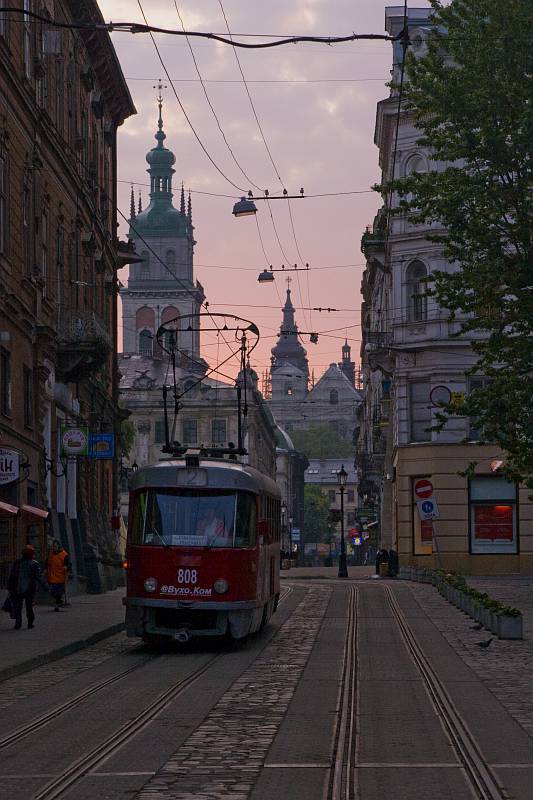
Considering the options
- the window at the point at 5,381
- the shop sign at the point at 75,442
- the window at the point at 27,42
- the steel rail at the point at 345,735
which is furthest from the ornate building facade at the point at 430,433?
the steel rail at the point at 345,735

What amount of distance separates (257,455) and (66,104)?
276 feet

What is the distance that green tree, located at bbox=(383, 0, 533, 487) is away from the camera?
1112 inches

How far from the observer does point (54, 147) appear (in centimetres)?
3812

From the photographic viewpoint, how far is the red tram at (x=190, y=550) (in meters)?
22.5

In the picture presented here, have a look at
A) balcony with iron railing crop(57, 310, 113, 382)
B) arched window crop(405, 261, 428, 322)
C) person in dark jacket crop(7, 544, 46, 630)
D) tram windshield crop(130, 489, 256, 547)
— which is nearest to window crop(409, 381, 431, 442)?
arched window crop(405, 261, 428, 322)

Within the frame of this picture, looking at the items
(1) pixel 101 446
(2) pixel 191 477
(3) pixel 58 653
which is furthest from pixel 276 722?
(1) pixel 101 446

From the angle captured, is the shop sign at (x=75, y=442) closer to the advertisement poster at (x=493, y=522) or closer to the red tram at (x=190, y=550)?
the red tram at (x=190, y=550)

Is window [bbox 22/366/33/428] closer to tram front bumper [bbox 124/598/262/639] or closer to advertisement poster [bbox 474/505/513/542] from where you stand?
tram front bumper [bbox 124/598/262/639]

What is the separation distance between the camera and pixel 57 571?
3322 cm

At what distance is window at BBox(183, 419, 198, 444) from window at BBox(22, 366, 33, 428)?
82.6m

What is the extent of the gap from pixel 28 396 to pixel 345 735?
23.5 m

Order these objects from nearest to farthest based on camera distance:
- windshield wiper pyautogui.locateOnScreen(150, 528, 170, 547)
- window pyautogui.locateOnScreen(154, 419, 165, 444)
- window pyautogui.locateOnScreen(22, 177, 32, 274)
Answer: windshield wiper pyautogui.locateOnScreen(150, 528, 170, 547), window pyautogui.locateOnScreen(22, 177, 32, 274), window pyautogui.locateOnScreen(154, 419, 165, 444)

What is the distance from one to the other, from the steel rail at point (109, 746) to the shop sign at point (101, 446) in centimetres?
2123

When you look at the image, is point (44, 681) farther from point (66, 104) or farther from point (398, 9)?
point (398, 9)
